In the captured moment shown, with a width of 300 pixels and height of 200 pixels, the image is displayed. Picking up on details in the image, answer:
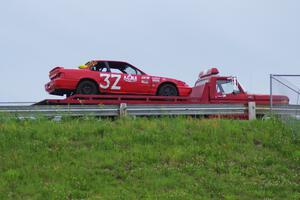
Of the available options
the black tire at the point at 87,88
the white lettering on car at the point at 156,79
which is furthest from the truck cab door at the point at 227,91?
the black tire at the point at 87,88

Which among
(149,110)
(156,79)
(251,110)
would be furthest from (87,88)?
(251,110)

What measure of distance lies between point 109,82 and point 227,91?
12.1ft

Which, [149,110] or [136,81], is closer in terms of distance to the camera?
[149,110]

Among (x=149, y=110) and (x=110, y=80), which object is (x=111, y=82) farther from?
(x=149, y=110)

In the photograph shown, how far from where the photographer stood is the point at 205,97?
60.8 feet

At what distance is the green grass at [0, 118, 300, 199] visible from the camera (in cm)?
994

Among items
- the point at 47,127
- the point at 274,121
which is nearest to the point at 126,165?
the point at 47,127

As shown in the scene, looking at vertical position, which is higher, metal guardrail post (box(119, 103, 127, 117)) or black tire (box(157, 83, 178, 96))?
black tire (box(157, 83, 178, 96))

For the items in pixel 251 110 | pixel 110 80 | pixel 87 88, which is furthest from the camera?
pixel 110 80

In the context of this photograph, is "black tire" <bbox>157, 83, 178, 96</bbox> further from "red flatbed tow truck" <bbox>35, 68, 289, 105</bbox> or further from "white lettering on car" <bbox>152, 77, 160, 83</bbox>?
"red flatbed tow truck" <bbox>35, 68, 289, 105</bbox>

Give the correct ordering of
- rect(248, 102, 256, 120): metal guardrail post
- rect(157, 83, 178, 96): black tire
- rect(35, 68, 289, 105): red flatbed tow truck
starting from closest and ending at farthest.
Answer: rect(248, 102, 256, 120): metal guardrail post < rect(35, 68, 289, 105): red flatbed tow truck < rect(157, 83, 178, 96): black tire

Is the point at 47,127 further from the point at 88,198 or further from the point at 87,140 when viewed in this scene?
the point at 88,198

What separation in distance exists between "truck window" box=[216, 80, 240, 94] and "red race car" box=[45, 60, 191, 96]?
1.03 metres

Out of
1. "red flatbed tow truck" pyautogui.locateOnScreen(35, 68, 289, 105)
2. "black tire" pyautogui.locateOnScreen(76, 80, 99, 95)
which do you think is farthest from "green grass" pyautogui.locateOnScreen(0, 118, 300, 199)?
"black tire" pyautogui.locateOnScreen(76, 80, 99, 95)
